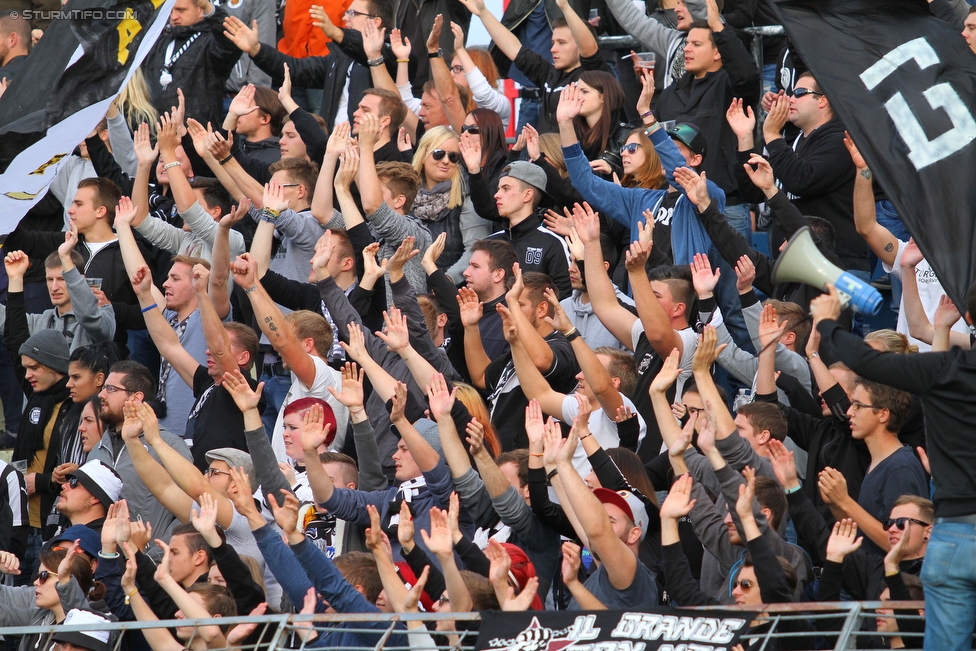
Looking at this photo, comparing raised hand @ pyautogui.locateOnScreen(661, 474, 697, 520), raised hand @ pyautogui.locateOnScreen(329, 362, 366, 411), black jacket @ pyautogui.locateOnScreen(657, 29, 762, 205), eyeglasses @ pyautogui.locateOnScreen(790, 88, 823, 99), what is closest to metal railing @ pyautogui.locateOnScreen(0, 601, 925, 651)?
raised hand @ pyautogui.locateOnScreen(661, 474, 697, 520)

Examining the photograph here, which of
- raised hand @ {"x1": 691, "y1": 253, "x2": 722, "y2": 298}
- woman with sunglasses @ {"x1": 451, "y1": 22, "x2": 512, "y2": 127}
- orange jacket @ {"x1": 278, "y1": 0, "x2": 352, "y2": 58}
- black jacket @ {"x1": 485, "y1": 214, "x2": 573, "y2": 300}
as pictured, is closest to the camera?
raised hand @ {"x1": 691, "y1": 253, "x2": 722, "y2": 298}

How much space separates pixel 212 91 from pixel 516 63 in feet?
8.04

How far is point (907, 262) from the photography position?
23.5 ft

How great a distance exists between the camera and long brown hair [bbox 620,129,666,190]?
29.1 ft

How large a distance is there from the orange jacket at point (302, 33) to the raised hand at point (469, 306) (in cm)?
512

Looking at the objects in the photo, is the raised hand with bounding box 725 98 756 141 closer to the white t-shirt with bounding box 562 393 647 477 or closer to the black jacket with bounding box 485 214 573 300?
the black jacket with bounding box 485 214 573 300

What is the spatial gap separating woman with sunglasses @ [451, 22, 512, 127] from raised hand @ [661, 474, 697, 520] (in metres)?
5.02

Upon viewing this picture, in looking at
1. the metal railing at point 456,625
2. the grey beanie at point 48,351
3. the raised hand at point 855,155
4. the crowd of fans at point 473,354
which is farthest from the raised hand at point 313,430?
the raised hand at point 855,155

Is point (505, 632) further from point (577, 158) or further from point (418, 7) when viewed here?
point (418, 7)

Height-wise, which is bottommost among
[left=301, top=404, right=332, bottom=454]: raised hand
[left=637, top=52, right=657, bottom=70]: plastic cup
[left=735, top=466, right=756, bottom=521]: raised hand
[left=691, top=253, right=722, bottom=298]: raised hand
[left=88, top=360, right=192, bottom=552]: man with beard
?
[left=88, top=360, right=192, bottom=552]: man with beard

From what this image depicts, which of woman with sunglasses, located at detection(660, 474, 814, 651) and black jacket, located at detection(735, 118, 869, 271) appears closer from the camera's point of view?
woman with sunglasses, located at detection(660, 474, 814, 651)

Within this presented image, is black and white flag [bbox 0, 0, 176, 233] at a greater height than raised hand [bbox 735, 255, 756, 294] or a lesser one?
greater

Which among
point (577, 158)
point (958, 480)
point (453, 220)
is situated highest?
point (958, 480)

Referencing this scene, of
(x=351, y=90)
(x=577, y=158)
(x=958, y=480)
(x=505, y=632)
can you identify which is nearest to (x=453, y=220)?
(x=577, y=158)
